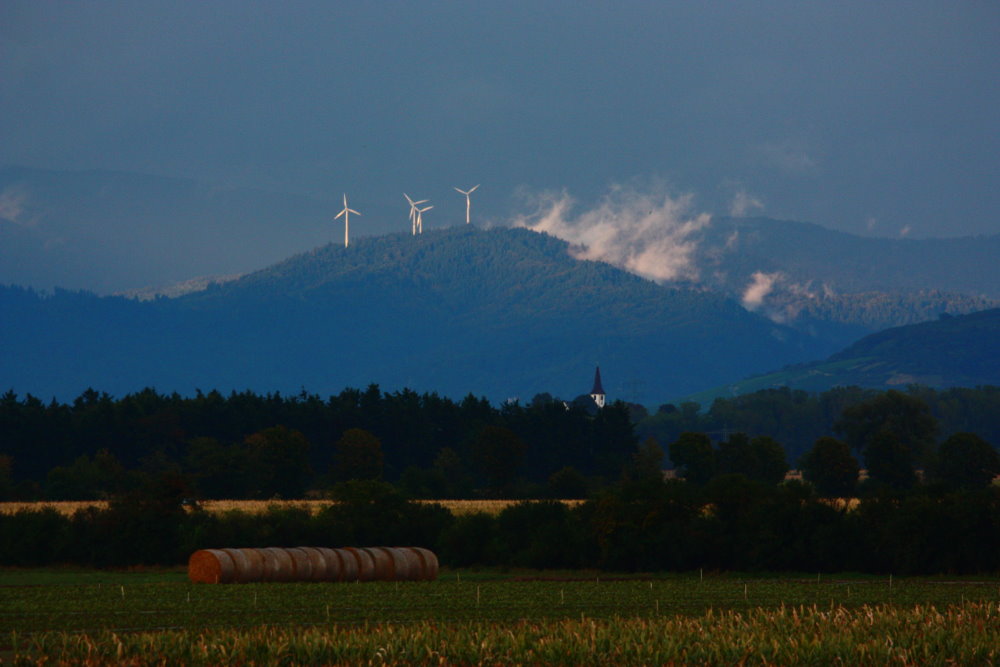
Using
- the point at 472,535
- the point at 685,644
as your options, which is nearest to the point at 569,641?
the point at 685,644

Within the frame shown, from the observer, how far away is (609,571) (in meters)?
77.2

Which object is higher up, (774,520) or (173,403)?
(173,403)

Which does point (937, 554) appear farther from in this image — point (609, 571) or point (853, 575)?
point (609, 571)

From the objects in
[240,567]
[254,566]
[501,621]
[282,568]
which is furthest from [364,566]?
[501,621]

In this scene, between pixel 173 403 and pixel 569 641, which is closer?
pixel 569 641

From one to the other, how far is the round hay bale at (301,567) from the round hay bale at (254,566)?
1549 mm

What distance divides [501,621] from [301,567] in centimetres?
2077

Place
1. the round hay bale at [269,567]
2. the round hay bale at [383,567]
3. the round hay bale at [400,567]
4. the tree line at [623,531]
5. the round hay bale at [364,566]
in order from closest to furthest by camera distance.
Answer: the round hay bale at [269,567], the round hay bale at [364,566], the round hay bale at [383,567], the round hay bale at [400,567], the tree line at [623,531]

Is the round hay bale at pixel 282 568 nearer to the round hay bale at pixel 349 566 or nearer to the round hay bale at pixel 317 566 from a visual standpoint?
the round hay bale at pixel 317 566

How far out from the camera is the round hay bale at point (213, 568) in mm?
59281

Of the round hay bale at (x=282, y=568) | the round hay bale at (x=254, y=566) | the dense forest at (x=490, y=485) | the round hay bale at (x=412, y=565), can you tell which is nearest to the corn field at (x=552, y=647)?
the round hay bale at (x=254, y=566)

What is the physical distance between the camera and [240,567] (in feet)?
197

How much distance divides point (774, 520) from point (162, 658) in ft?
165

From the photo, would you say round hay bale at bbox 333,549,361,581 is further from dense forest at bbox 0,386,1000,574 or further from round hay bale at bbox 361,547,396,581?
dense forest at bbox 0,386,1000,574
